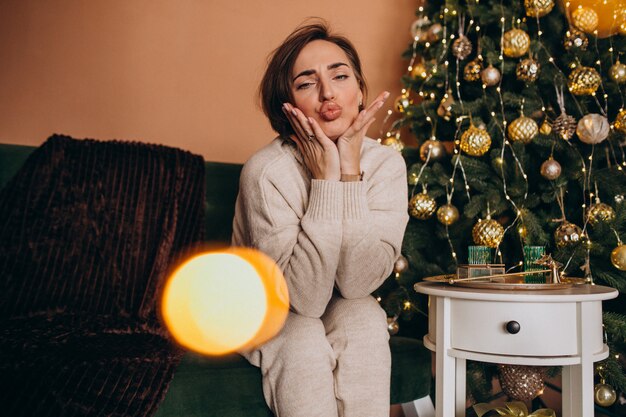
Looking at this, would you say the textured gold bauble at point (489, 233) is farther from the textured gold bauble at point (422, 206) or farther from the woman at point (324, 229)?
the woman at point (324, 229)

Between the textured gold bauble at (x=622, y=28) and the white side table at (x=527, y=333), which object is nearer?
the white side table at (x=527, y=333)

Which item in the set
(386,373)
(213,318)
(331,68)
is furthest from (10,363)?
(331,68)

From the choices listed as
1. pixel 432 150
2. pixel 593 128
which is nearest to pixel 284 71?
pixel 432 150

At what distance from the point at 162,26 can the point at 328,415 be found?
176 centimetres

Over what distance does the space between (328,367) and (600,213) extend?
0.96m

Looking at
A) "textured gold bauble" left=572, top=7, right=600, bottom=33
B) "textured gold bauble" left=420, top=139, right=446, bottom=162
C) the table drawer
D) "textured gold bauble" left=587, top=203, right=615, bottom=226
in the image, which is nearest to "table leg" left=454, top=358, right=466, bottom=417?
the table drawer

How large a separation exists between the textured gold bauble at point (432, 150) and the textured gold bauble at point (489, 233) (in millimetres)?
288

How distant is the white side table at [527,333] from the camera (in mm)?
1150

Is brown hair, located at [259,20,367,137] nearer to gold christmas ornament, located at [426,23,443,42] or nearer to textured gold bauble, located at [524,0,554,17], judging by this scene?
gold christmas ornament, located at [426,23,443,42]

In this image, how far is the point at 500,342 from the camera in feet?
3.85

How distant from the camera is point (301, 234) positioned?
3.84 feet

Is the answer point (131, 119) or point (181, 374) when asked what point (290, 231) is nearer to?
point (181, 374)

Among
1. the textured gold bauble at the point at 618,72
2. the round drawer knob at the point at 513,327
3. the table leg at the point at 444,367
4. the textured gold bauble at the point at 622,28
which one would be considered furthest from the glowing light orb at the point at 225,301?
the textured gold bauble at the point at 622,28

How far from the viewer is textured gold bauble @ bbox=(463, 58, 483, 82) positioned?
1.72m
